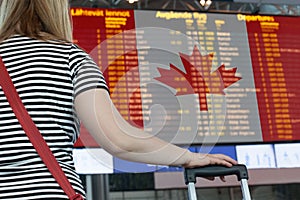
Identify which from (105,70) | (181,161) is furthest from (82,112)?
(105,70)

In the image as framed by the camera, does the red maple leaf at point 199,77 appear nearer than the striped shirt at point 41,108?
No

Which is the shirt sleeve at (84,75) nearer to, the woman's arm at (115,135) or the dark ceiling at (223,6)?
the woman's arm at (115,135)

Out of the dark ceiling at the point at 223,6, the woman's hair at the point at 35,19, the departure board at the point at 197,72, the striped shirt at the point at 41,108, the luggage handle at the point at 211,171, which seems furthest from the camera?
the dark ceiling at the point at 223,6

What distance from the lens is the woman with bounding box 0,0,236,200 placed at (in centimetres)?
Result: 90

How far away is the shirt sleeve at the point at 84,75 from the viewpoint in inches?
39.1

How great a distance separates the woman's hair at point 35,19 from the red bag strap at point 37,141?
0.46 feet

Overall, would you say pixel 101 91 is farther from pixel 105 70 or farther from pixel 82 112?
pixel 105 70

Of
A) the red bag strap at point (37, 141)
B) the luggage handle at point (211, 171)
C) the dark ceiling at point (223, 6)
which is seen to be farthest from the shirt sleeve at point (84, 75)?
the dark ceiling at point (223, 6)

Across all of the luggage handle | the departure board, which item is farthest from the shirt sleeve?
the departure board

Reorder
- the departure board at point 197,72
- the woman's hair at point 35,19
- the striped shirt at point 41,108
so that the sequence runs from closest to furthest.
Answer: the striped shirt at point 41,108 → the woman's hair at point 35,19 → the departure board at point 197,72

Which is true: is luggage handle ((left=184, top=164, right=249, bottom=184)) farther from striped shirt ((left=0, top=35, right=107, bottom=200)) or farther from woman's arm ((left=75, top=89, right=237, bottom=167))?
striped shirt ((left=0, top=35, right=107, bottom=200))

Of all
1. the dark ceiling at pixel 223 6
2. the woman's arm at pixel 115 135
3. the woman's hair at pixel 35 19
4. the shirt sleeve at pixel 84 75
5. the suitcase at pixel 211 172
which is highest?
the dark ceiling at pixel 223 6

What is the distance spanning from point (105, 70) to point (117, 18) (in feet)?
1.54

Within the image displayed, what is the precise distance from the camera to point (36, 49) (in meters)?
1.00
